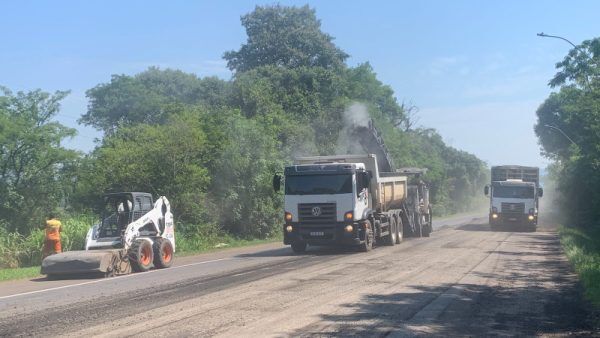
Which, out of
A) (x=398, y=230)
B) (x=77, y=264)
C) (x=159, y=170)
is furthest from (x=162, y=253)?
(x=398, y=230)

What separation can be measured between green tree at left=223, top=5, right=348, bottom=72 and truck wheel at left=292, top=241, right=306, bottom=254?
3875cm

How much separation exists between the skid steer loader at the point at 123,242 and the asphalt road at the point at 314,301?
1.86 ft

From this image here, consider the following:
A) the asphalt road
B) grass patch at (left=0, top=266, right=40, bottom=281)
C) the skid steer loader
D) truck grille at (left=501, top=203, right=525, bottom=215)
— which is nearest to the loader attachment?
the skid steer loader

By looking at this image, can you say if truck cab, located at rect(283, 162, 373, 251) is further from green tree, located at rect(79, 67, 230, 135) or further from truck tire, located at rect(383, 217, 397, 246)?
green tree, located at rect(79, 67, 230, 135)

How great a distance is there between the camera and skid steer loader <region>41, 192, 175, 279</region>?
1655cm

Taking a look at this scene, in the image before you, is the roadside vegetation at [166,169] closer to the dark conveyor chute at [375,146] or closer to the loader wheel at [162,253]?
the dark conveyor chute at [375,146]

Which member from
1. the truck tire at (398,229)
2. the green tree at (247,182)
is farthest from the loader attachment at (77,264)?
the green tree at (247,182)

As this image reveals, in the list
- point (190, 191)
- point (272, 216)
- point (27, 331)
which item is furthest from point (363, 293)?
point (272, 216)

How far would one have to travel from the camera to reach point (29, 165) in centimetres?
2961

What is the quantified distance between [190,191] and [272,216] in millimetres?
5226

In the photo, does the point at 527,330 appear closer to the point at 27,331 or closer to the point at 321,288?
the point at 321,288

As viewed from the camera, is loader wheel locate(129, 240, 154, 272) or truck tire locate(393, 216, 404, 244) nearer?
loader wheel locate(129, 240, 154, 272)

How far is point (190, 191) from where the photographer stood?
2981cm

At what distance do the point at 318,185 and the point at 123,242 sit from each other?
6.87 metres
